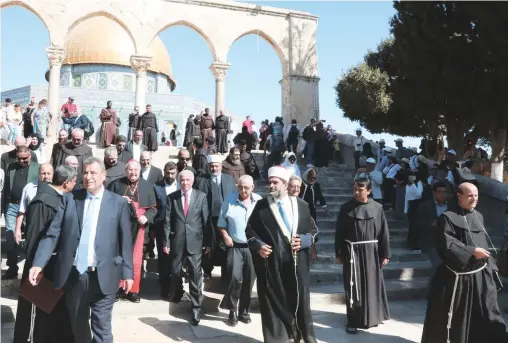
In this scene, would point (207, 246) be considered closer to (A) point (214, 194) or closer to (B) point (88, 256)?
(A) point (214, 194)

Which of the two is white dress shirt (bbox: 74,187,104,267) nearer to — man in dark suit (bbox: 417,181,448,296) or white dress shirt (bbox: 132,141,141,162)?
man in dark suit (bbox: 417,181,448,296)

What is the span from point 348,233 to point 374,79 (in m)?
18.2

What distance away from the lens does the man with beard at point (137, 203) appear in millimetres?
5637

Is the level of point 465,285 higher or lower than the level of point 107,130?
lower

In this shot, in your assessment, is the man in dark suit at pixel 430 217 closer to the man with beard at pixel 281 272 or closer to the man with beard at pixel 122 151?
the man with beard at pixel 281 272

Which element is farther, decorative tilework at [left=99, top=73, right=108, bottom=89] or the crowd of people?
decorative tilework at [left=99, top=73, right=108, bottom=89]

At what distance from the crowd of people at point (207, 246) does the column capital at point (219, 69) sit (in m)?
11.1

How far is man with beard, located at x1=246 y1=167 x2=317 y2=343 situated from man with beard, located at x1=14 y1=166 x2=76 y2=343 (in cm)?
185

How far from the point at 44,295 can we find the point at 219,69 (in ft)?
50.1

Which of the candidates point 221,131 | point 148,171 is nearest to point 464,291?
point 148,171

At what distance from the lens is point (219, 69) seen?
59.8 feet

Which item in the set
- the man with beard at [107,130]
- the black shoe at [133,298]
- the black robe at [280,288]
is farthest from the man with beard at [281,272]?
the man with beard at [107,130]

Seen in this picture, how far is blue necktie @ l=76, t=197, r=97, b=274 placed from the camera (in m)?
3.76

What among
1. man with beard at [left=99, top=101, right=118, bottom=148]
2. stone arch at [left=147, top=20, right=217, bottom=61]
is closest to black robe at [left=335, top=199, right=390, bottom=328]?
man with beard at [left=99, top=101, right=118, bottom=148]
